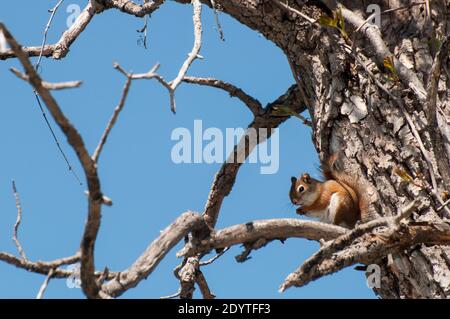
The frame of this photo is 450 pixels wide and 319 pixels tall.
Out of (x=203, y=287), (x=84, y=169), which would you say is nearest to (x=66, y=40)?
(x=203, y=287)

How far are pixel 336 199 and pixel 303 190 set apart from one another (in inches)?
32.7

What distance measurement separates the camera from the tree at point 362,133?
2.82 meters

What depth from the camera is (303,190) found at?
4832 millimetres

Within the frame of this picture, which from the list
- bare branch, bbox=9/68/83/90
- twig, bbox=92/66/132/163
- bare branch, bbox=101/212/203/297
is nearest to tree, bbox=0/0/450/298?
bare branch, bbox=101/212/203/297

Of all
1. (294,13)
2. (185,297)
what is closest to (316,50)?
(294,13)

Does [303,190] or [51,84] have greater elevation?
[303,190]

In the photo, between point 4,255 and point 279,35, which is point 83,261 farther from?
point 279,35

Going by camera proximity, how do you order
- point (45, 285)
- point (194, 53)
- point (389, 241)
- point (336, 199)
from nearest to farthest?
Answer: point (45, 285) → point (389, 241) → point (194, 53) → point (336, 199)

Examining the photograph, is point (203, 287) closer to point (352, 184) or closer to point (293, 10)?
point (352, 184)

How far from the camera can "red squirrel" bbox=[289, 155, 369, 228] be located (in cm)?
383

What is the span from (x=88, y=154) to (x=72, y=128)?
9cm

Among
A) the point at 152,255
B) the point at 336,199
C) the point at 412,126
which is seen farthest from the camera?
the point at 336,199
